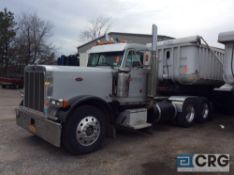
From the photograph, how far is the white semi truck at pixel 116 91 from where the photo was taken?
4.92 meters

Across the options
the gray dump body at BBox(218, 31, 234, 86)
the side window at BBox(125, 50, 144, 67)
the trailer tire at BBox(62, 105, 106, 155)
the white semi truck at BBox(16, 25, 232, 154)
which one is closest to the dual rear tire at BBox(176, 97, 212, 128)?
the white semi truck at BBox(16, 25, 232, 154)

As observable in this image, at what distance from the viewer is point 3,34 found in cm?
2759

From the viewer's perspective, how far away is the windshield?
613 centimetres

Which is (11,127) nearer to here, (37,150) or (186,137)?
(37,150)

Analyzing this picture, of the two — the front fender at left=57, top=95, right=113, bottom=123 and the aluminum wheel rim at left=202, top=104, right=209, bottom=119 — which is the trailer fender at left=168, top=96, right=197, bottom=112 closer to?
the aluminum wheel rim at left=202, top=104, right=209, bottom=119

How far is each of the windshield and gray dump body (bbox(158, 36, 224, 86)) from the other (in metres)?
2.50

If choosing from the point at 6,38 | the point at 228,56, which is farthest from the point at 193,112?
the point at 6,38

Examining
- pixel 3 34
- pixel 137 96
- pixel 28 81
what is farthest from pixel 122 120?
pixel 3 34

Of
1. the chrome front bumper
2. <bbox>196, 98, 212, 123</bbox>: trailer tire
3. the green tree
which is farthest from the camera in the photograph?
the green tree

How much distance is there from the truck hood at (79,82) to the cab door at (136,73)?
0.57 metres

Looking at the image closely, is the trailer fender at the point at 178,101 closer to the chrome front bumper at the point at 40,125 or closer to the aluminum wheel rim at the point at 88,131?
the aluminum wheel rim at the point at 88,131

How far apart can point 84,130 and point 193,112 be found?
4.41 metres

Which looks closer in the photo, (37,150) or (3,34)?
(37,150)

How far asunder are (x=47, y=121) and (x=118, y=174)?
1.83 m
